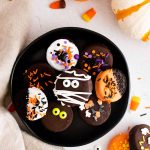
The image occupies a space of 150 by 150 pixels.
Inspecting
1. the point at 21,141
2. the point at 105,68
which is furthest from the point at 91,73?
the point at 21,141

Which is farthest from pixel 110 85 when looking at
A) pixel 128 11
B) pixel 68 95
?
pixel 128 11

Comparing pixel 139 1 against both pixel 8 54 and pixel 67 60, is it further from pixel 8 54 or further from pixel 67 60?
pixel 8 54

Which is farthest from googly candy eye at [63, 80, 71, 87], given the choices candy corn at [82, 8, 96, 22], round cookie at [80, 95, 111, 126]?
candy corn at [82, 8, 96, 22]

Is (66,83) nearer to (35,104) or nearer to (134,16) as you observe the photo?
(35,104)

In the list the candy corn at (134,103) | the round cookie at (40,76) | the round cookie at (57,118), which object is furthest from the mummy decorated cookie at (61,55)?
the candy corn at (134,103)

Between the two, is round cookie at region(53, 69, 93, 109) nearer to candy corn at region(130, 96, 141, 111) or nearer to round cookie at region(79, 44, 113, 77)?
round cookie at region(79, 44, 113, 77)
